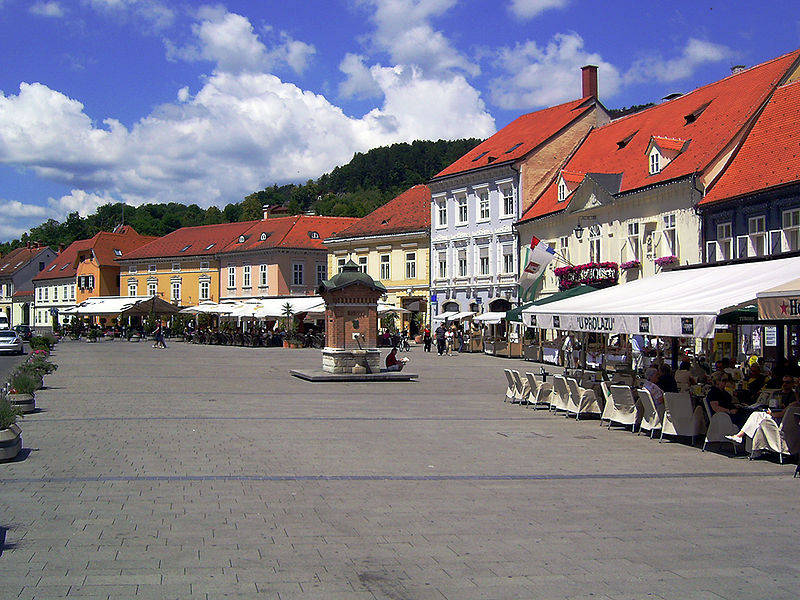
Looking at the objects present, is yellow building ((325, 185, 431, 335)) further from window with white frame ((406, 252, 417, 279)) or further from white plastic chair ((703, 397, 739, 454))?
white plastic chair ((703, 397, 739, 454))

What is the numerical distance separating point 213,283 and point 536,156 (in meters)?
40.7

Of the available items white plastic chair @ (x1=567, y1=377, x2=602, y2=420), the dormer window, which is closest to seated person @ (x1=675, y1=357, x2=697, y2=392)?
white plastic chair @ (x1=567, y1=377, x2=602, y2=420)

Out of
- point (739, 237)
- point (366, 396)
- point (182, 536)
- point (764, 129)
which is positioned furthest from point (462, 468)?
point (764, 129)

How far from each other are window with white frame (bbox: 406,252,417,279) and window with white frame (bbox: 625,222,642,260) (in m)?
23.8

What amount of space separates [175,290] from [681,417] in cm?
7488

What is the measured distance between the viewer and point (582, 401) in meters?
17.7

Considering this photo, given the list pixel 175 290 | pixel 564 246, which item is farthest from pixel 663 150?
pixel 175 290

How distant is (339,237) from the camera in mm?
65625

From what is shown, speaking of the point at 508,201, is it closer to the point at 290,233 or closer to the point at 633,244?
the point at 633,244

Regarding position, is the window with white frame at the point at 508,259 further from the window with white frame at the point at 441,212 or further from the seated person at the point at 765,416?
the seated person at the point at 765,416

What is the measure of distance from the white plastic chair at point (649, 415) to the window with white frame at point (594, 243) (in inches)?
1028

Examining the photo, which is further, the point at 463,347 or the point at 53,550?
the point at 463,347

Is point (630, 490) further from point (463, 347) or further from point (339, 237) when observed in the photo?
point (339, 237)

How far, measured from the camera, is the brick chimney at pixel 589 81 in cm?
5275
